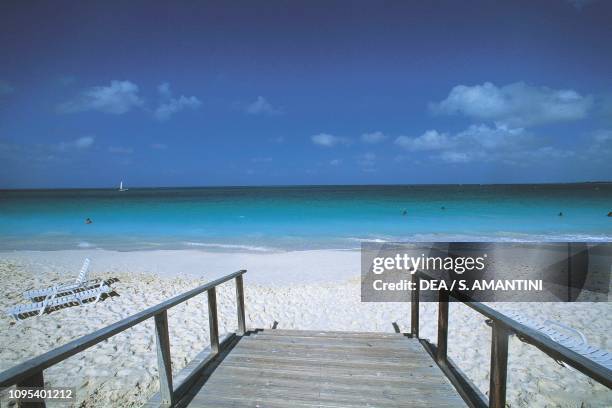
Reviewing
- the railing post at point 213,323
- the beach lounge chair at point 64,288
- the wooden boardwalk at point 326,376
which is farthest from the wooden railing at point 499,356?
the beach lounge chair at point 64,288

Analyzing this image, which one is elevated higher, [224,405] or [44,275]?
[224,405]

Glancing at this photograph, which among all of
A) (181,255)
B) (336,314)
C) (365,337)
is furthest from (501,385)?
(181,255)

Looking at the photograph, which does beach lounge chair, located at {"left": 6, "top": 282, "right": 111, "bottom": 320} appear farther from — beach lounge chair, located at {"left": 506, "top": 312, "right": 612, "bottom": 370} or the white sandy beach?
beach lounge chair, located at {"left": 506, "top": 312, "right": 612, "bottom": 370}

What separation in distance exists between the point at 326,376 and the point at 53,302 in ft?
23.8

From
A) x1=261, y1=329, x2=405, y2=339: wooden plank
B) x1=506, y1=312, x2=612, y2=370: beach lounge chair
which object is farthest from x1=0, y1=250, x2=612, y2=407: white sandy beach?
x1=261, y1=329, x2=405, y2=339: wooden plank

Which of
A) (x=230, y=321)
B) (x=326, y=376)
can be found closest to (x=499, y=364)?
(x=326, y=376)

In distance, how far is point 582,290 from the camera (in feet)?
27.6

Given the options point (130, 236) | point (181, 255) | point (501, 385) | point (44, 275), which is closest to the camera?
point (501, 385)

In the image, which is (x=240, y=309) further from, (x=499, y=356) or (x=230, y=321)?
(x=499, y=356)

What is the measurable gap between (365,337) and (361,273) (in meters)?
6.56

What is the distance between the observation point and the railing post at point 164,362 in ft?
9.02

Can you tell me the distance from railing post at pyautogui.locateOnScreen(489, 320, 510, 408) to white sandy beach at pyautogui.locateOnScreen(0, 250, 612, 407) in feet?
7.84

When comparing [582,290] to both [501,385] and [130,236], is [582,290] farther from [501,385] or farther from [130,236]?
[130,236]

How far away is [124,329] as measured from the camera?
85.6 inches
